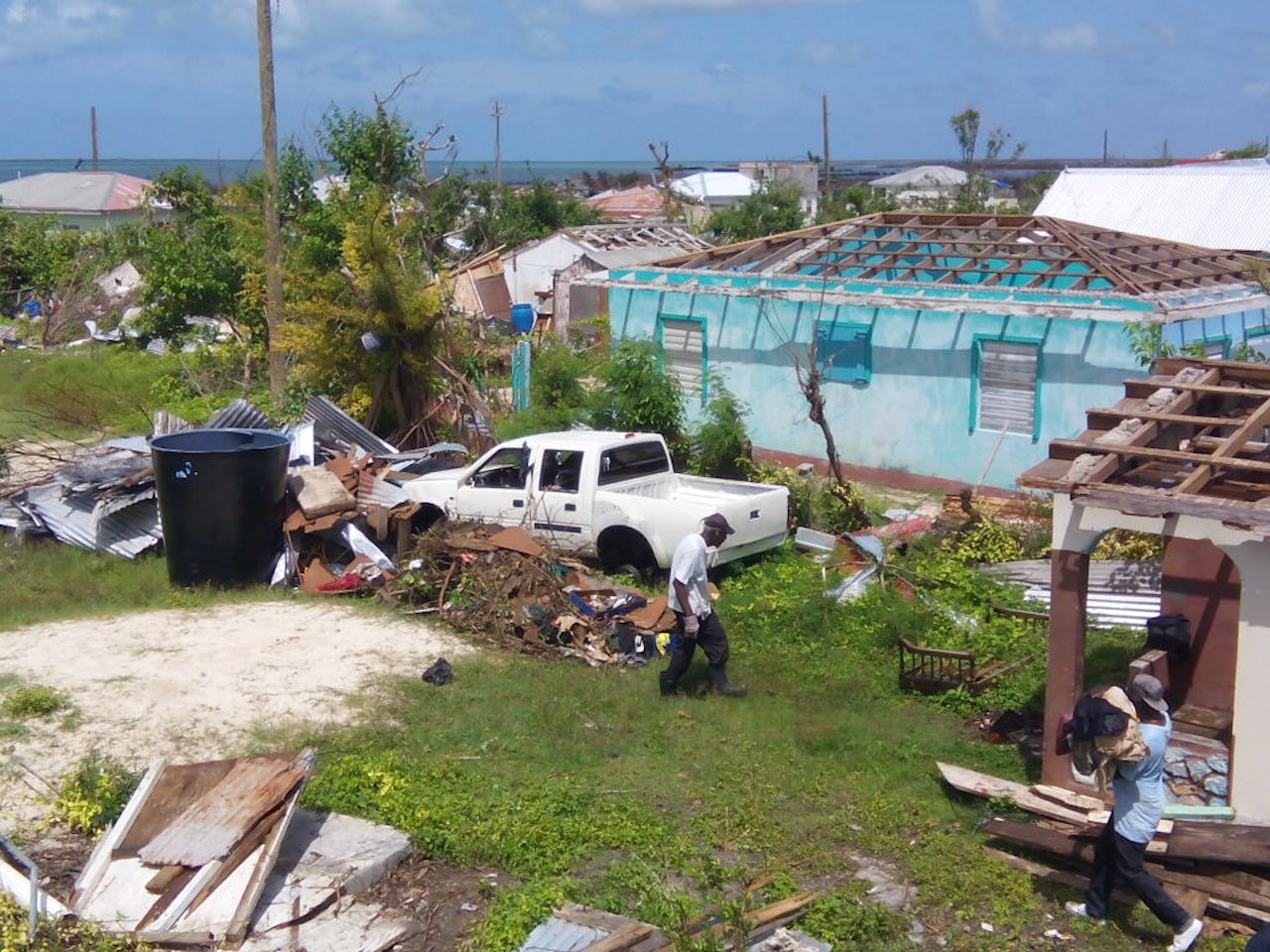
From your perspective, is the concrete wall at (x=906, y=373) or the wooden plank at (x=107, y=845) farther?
the concrete wall at (x=906, y=373)

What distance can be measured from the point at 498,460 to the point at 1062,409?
755cm

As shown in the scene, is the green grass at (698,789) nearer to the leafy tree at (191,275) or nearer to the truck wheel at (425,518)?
the truck wheel at (425,518)

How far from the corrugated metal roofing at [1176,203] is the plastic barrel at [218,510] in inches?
832

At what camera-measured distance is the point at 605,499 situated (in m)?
13.4

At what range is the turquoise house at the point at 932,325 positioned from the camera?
16844 mm

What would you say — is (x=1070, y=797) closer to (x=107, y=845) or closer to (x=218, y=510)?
(x=107, y=845)

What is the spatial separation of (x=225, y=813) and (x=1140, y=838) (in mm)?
5023

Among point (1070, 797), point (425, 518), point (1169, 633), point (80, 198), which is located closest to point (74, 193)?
point (80, 198)

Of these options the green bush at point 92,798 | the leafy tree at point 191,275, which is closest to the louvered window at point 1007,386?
the green bush at point 92,798

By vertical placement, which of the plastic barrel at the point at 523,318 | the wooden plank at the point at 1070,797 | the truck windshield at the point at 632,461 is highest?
the plastic barrel at the point at 523,318

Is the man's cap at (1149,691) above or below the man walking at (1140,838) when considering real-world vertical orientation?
above

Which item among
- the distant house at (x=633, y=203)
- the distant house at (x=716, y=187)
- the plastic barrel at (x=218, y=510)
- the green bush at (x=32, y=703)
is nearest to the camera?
the green bush at (x=32, y=703)

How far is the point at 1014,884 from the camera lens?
7574 millimetres

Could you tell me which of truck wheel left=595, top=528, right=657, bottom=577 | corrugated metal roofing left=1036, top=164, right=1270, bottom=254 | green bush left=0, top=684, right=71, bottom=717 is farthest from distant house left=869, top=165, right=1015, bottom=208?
green bush left=0, top=684, right=71, bottom=717
